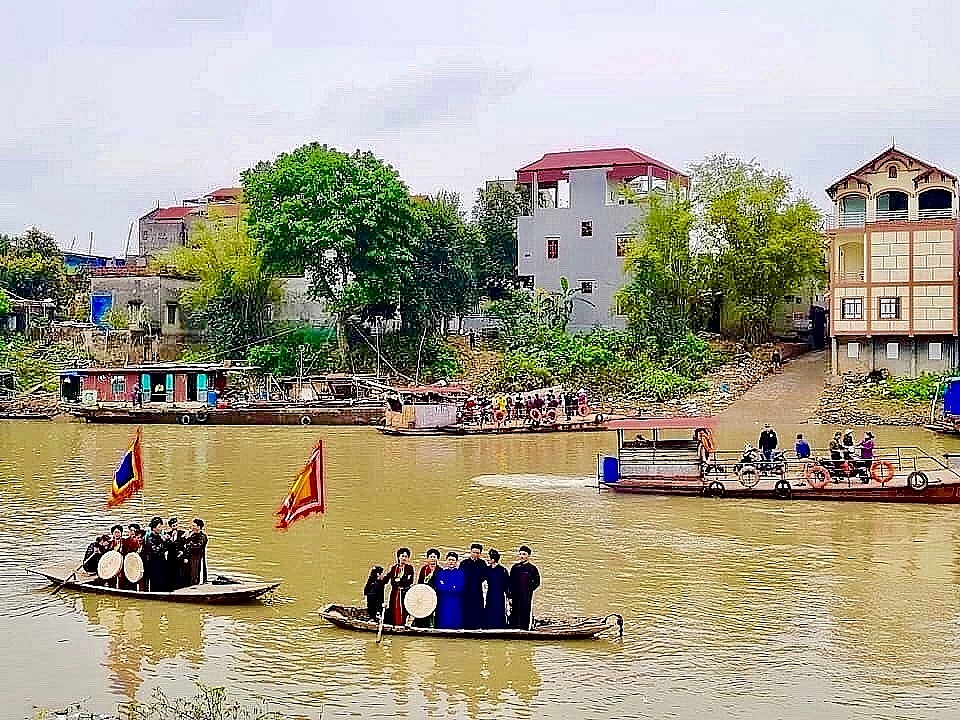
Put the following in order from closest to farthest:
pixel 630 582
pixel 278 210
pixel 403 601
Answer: pixel 403 601, pixel 630 582, pixel 278 210

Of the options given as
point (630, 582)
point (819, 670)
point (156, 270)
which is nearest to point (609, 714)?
point (819, 670)

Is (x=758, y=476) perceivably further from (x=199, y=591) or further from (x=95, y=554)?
(x=95, y=554)

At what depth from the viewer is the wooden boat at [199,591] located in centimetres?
1672

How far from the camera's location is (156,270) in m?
63.2

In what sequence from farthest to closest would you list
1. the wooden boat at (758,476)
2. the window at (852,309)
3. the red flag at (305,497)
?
the window at (852,309) → the wooden boat at (758,476) → the red flag at (305,497)

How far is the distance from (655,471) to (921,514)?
613 cm

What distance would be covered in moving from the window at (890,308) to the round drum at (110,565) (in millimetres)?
37200

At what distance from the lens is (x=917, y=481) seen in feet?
84.0

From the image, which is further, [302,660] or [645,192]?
[645,192]

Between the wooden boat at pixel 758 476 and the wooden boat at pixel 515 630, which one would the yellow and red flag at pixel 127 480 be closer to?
the wooden boat at pixel 515 630

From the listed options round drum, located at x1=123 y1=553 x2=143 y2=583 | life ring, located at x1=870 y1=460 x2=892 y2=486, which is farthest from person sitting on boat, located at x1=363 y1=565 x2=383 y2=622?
life ring, located at x1=870 y1=460 x2=892 y2=486

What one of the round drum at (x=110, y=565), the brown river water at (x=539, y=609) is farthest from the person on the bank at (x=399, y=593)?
the round drum at (x=110, y=565)

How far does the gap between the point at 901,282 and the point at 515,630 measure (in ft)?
121

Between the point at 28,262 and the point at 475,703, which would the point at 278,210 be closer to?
the point at 28,262
